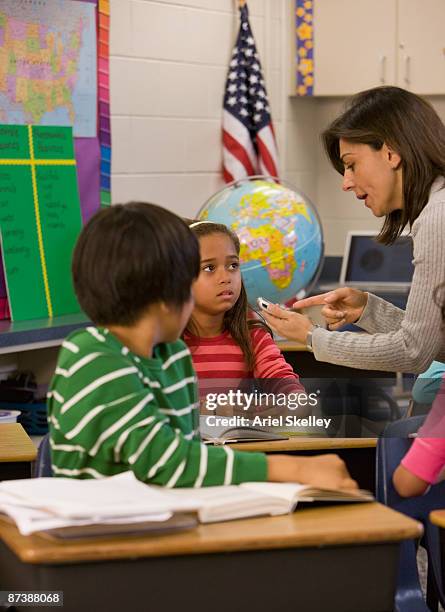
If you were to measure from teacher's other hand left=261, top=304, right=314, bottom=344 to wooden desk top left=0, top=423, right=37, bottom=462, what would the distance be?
0.58m

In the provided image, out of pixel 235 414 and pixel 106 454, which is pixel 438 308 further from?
pixel 106 454

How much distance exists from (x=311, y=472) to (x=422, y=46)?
4008mm

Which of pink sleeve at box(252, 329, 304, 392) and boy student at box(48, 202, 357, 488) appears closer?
boy student at box(48, 202, 357, 488)

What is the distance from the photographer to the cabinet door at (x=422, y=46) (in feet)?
17.0

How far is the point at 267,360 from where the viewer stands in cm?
291

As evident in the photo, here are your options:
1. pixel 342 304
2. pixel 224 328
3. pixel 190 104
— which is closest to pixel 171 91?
pixel 190 104

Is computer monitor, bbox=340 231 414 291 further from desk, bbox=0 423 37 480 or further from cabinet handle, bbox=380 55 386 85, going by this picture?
desk, bbox=0 423 37 480

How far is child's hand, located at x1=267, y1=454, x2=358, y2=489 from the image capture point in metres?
1.55

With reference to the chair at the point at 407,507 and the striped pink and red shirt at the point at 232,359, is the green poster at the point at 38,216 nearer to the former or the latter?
the striped pink and red shirt at the point at 232,359

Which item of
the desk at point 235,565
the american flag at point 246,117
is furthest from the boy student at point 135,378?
the american flag at point 246,117

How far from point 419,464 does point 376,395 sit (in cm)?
79

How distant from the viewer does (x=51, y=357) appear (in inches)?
158

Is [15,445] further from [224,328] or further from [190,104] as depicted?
[190,104]

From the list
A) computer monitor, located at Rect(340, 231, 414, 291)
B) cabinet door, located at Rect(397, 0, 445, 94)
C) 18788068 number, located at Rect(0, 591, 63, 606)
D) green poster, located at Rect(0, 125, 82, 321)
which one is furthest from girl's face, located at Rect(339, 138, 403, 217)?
cabinet door, located at Rect(397, 0, 445, 94)
